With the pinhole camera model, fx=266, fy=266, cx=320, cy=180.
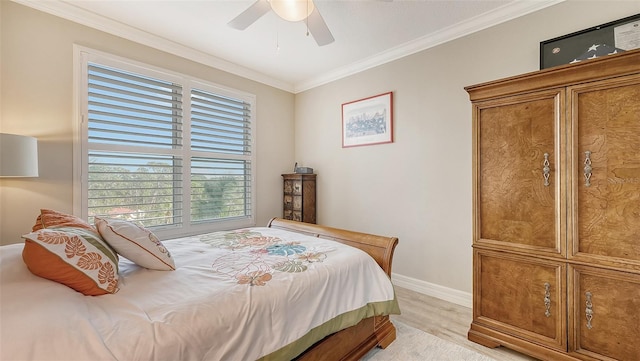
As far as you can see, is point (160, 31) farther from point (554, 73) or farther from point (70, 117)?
point (554, 73)

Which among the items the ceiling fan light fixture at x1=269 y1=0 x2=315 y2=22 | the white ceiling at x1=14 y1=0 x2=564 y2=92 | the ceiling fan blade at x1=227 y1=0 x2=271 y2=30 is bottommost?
the ceiling fan light fixture at x1=269 y1=0 x2=315 y2=22

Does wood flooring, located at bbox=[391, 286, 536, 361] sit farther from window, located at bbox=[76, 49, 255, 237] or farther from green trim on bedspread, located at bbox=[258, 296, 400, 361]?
window, located at bbox=[76, 49, 255, 237]

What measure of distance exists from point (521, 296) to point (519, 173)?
→ 0.85 m

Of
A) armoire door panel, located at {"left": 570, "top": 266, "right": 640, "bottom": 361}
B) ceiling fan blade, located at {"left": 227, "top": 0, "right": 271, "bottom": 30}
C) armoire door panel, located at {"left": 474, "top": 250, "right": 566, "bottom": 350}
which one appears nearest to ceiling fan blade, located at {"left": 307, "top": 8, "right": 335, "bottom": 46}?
ceiling fan blade, located at {"left": 227, "top": 0, "right": 271, "bottom": 30}

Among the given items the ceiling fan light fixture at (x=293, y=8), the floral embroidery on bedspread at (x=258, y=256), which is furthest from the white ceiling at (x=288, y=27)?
the floral embroidery on bedspread at (x=258, y=256)

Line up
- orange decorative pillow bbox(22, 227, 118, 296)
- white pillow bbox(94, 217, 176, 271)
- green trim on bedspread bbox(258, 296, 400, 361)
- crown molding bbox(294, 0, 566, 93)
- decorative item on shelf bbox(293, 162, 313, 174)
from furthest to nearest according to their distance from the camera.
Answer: decorative item on shelf bbox(293, 162, 313, 174)
crown molding bbox(294, 0, 566, 93)
white pillow bbox(94, 217, 176, 271)
green trim on bedspread bbox(258, 296, 400, 361)
orange decorative pillow bbox(22, 227, 118, 296)

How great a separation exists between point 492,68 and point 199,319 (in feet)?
9.83

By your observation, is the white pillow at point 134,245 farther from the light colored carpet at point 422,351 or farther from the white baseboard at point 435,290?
the white baseboard at point 435,290

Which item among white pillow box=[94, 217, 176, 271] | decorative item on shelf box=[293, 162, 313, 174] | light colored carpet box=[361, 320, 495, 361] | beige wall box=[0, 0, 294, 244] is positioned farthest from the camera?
decorative item on shelf box=[293, 162, 313, 174]

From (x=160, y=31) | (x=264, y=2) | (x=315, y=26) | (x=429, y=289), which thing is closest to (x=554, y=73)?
(x=315, y=26)

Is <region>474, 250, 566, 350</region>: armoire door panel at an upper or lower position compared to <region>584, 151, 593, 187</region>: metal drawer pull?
lower

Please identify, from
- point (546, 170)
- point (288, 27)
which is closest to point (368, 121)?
point (288, 27)

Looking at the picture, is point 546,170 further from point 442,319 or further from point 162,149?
point 162,149

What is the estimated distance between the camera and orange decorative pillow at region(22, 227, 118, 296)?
3.47 feet
